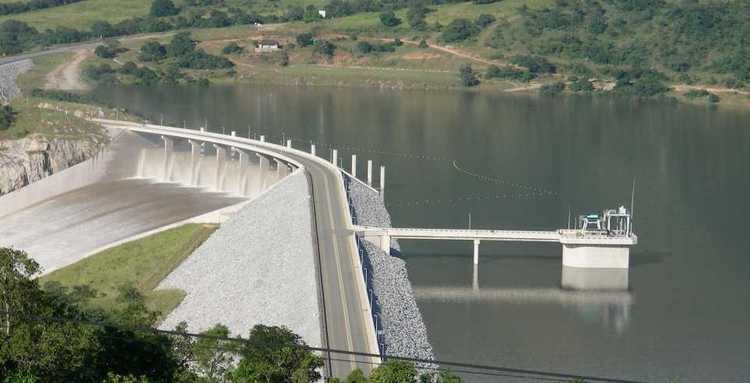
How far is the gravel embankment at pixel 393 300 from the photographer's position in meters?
37.0

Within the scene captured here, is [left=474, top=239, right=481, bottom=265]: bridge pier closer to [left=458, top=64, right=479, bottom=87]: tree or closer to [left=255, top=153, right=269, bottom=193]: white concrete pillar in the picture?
[left=255, top=153, right=269, bottom=193]: white concrete pillar

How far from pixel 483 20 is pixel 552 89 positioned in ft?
50.1

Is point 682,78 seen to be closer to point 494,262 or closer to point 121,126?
point 121,126

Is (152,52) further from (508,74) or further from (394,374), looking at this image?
(394,374)

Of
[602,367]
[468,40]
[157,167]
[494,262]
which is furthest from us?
[468,40]

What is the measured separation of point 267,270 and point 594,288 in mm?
10684

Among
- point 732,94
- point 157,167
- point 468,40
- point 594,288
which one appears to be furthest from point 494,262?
point 468,40

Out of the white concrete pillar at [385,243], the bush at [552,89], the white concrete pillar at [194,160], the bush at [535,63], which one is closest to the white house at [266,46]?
the bush at [535,63]

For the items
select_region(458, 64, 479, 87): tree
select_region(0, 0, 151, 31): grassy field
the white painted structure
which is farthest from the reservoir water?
select_region(0, 0, 151, 31): grassy field

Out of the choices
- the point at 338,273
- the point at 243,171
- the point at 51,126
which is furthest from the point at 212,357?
the point at 51,126

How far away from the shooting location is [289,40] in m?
123

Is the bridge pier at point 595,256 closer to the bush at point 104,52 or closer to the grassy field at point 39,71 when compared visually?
the grassy field at point 39,71

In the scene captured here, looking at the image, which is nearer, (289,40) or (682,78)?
(682,78)

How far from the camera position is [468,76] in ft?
369
